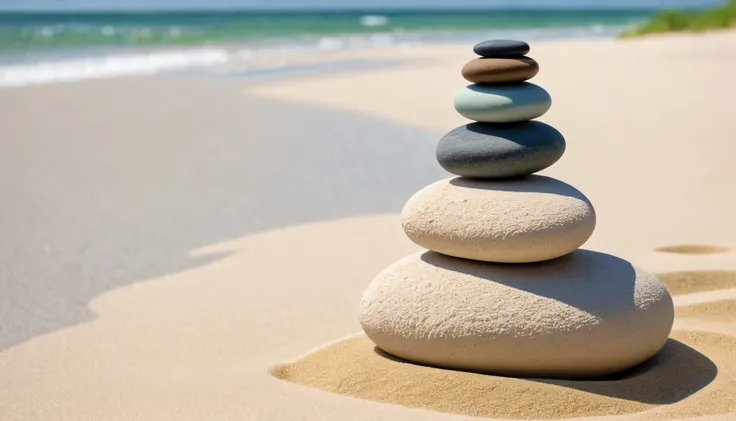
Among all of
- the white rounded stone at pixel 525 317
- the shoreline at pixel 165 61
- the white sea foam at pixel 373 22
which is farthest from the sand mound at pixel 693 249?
the white sea foam at pixel 373 22

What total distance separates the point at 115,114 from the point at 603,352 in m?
14.3

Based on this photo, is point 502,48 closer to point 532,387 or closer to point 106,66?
point 532,387

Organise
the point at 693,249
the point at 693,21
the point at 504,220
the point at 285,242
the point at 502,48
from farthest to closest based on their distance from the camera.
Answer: the point at 693,21 → the point at 285,242 → the point at 693,249 → the point at 502,48 → the point at 504,220

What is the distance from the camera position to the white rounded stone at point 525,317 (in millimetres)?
4855

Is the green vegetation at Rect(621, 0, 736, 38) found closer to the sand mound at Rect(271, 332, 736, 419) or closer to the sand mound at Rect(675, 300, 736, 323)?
the sand mound at Rect(675, 300, 736, 323)

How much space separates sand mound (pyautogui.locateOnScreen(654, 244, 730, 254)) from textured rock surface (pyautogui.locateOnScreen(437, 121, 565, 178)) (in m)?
3.31

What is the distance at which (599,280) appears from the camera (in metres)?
5.11

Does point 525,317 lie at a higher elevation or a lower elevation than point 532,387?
higher

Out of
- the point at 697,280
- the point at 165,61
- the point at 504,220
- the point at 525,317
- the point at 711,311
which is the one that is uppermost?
the point at 504,220

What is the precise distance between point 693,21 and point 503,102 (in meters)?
31.6

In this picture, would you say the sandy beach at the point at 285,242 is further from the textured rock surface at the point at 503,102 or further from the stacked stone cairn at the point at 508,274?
the textured rock surface at the point at 503,102

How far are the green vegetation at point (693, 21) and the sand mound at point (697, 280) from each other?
28.3 metres

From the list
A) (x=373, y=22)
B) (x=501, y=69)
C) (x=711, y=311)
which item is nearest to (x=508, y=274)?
(x=501, y=69)

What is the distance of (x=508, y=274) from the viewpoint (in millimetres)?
5117
